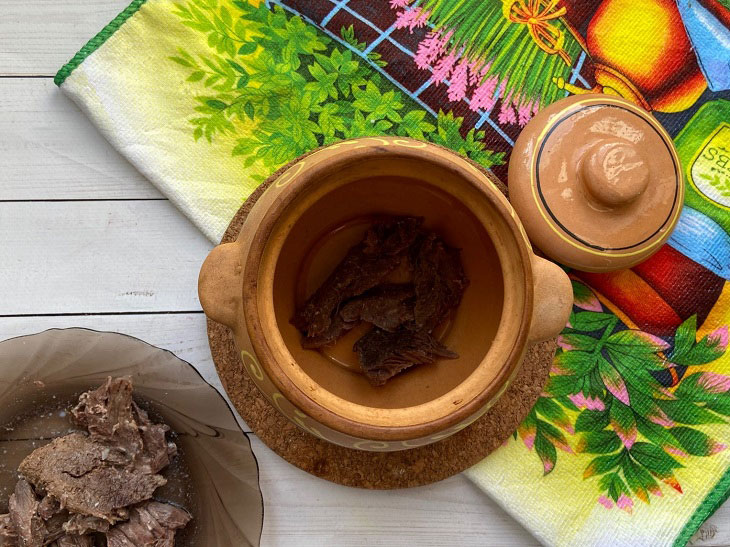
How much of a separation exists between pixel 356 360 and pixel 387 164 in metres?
0.29

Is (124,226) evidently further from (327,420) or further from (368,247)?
(327,420)

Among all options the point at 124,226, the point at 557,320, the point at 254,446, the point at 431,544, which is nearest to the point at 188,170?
the point at 124,226

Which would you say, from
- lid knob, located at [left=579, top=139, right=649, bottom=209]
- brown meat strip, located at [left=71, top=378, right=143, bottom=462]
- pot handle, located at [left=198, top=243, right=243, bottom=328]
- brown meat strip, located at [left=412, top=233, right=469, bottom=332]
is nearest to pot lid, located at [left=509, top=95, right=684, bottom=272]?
lid knob, located at [left=579, top=139, right=649, bottom=209]

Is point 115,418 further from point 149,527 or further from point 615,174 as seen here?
point 615,174

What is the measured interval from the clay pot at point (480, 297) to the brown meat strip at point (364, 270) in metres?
0.04

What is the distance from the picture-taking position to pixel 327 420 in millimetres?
688

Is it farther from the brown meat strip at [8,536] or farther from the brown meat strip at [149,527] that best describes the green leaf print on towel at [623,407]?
the brown meat strip at [8,536]


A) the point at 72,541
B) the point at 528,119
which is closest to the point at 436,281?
the point at 528,119

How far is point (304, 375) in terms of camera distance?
2.36 ft

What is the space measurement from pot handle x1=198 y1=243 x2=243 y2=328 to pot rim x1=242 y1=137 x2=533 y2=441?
0.03 m

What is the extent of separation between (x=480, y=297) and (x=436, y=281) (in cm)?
6

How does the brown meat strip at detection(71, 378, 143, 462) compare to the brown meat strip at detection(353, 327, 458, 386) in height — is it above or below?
below

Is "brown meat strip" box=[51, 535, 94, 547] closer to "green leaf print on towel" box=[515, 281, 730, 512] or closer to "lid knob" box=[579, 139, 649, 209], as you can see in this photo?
"green leaf print on towel" box=[515, 281, 730, 512]

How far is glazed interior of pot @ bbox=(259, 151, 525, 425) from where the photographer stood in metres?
0.72
